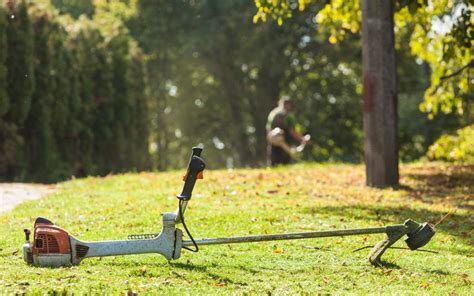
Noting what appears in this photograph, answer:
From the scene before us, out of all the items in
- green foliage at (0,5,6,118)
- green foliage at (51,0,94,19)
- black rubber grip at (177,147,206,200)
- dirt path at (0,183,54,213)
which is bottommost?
dirt path at (0,183,54,213)

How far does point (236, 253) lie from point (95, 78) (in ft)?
47.4

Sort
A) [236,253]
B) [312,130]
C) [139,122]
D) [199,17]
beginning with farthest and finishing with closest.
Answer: [312,130] → [199,17] → [139,122] → [236,253]

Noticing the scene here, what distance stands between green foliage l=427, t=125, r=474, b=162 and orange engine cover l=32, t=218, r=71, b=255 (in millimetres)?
14222

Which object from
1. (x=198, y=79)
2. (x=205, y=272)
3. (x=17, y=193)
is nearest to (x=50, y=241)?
(x=205, y=272)

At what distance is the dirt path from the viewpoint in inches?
485

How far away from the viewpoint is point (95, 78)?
21.8 m

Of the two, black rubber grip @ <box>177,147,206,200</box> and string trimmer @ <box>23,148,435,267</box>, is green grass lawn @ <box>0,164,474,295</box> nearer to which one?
string trimmer @ <box>23,148,435,267</box>

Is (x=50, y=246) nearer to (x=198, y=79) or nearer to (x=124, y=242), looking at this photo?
(x=124, y=242)

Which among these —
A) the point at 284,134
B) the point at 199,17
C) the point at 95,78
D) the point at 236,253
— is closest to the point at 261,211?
the point at 236,253


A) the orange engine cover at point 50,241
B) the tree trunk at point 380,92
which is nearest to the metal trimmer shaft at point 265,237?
the orange engine cover at point 50,241

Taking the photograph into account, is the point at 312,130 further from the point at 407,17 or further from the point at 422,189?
the point at 422,189

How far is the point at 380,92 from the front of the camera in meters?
13.9

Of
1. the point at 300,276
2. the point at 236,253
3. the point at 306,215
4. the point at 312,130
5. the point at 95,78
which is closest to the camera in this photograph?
the point at 300,276

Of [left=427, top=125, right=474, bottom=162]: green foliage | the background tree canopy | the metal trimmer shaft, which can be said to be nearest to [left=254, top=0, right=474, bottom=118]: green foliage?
the background tree canopy
